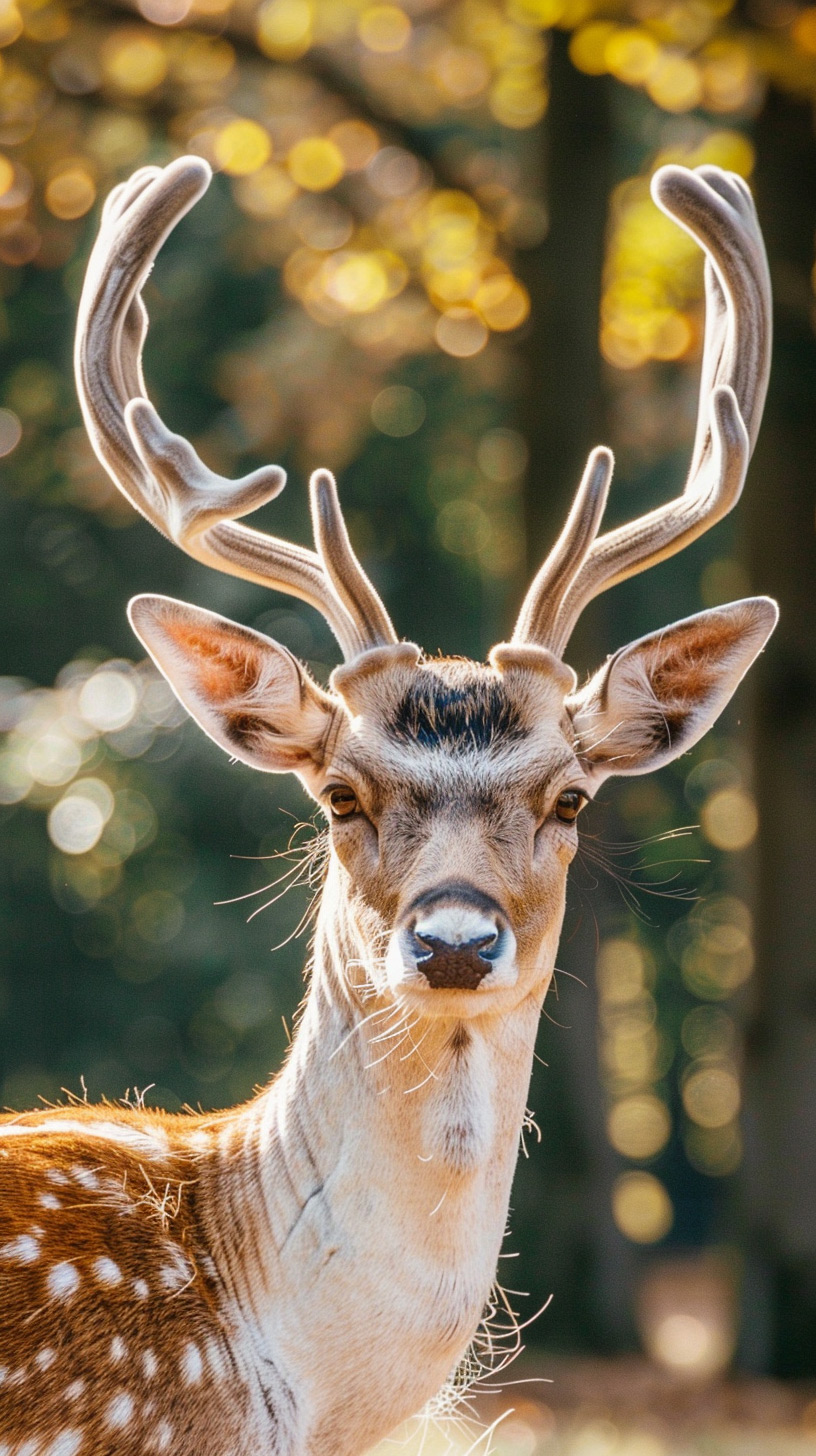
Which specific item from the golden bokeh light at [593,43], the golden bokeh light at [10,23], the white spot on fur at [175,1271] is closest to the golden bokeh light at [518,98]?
the golden bokeh light at [593,43]

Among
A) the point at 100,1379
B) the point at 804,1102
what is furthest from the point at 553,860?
the point at 804,1102

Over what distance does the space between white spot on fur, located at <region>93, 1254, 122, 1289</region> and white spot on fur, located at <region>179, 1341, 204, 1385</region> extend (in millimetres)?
196

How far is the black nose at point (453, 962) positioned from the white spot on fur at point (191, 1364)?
922mm

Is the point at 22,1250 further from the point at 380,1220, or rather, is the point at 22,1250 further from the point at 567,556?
the point at 567,556

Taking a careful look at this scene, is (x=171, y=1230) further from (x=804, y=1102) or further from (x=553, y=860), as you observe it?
(x=804, y=1102)

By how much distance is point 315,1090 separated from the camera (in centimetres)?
388

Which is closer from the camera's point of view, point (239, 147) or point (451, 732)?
point (451, 732)

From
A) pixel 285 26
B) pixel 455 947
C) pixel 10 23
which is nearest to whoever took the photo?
pixel 455 947

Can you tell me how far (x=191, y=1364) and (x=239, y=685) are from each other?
149 cm

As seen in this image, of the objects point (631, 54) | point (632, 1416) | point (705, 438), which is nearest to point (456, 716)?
point (705, 438)

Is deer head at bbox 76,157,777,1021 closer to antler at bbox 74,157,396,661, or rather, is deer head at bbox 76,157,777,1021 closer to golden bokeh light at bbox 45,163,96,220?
antler at bbox 74,157,396,661

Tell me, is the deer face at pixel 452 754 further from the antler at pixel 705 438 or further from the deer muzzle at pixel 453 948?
the antler at pixel 705 438

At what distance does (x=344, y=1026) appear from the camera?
12.7 feet

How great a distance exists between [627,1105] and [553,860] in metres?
23.6
